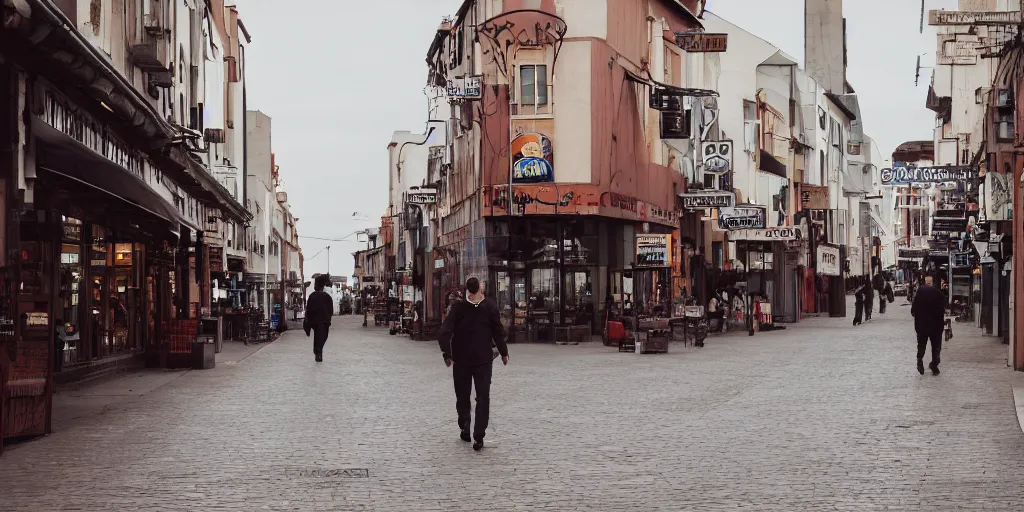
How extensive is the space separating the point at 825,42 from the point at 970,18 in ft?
233

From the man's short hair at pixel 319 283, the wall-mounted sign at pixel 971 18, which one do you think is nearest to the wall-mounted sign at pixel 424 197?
the man's short hair at pixel 319 283

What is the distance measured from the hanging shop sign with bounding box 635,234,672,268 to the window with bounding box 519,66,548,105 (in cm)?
587

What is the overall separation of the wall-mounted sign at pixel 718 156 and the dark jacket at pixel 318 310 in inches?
1146

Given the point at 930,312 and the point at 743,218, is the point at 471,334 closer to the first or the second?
the point at 930,312

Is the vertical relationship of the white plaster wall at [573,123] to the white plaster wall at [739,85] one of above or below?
below

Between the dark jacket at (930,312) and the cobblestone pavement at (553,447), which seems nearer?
the cobblestone pavement at (553,447)

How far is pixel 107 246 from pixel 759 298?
31687mm

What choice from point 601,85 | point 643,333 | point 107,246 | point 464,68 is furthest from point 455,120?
point 107,246

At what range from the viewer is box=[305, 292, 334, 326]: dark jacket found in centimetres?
2833

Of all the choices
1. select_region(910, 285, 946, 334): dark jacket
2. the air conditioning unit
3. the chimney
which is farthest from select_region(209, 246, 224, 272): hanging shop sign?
the chimney

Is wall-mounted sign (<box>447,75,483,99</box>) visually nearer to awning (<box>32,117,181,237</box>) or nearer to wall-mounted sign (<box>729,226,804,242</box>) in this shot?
wall-mounted sign (<box>729,226,804,242</box>)

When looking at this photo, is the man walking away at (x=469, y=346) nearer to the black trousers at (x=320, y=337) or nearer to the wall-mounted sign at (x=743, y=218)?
the black trousers at (x=320, y=337)

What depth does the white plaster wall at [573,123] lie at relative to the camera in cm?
4291

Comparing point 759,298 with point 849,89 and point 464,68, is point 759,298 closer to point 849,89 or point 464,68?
point 464,68
